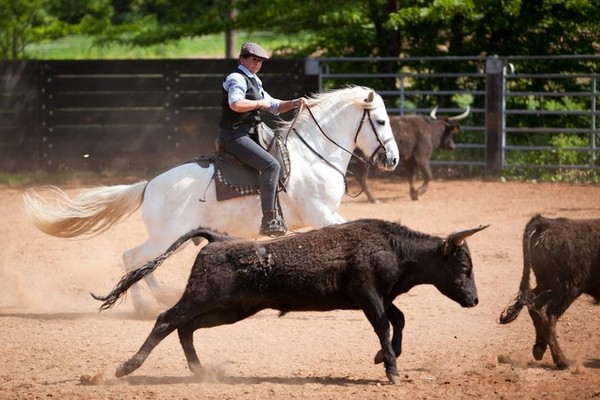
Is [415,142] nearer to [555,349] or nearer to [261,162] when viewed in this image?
[261,162]

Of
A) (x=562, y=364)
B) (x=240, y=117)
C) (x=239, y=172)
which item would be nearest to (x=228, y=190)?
(x=239, y=172)

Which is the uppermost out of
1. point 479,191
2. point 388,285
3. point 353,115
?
point 353,115

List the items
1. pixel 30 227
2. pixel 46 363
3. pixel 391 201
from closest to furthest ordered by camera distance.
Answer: pixel 46 363
pixel 30 227
pixel 391 201

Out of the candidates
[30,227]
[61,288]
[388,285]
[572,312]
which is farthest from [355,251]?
[30,227]

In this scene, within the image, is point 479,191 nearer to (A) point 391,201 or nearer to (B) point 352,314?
(A) point 391,201

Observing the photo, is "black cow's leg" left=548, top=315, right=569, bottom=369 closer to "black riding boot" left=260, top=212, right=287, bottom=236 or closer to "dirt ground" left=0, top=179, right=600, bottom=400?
"dirt ground" left=0, top=179, right=600, bottom=400

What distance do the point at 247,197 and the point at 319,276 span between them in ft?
Answer: 7.83

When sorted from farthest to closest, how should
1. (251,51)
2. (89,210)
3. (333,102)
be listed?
(333,102), (89,210), (251,51)

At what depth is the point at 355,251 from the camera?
657 cm

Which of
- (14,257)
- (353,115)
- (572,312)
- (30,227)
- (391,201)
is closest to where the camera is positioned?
(572,312)

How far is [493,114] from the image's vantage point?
1745 cm

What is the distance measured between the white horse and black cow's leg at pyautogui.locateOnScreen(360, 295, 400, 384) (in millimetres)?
2415

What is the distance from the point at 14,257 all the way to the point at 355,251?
5958mm

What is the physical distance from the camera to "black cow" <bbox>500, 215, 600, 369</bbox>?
6859 mm
